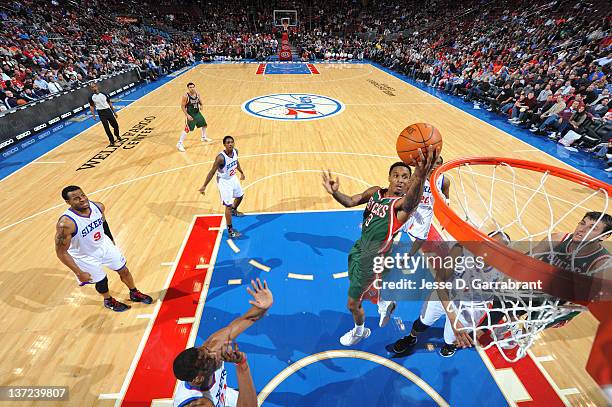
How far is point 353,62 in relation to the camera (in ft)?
87.2

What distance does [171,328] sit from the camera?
3.91 metres

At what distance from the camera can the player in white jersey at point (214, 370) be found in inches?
Result: 75.1

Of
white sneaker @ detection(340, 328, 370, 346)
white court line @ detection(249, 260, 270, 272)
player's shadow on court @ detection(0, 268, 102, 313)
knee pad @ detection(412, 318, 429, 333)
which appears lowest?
player's shadow on court @ detection(0, 268, 102, 313)

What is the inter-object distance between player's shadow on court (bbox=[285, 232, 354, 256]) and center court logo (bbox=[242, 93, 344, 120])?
23.7ft

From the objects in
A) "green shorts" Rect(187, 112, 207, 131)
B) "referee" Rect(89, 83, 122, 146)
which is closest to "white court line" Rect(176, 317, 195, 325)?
"green shorts" Rect(187, 112, 207, 131)

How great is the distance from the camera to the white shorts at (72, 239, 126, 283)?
3744 millimetres

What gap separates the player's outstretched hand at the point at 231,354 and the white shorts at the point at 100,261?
2.53 meters

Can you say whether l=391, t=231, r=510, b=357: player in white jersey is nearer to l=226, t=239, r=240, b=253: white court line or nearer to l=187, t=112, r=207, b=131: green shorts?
l=226, t=239, r=240, b=253: white court line

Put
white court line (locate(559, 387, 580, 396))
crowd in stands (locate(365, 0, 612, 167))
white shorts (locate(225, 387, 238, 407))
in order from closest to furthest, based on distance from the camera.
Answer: white shorts (locate(225, 387, 238, 407))
white court line (locate(559, 387, 580, 396))
crowd in stands (locate(365, 0, 612, 167))

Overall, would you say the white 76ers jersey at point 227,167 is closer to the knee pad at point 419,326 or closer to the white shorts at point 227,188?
the white shorts at point 227,188

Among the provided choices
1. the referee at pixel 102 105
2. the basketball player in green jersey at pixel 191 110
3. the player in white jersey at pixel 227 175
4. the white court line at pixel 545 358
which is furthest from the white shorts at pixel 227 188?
the referee at pixel 102 105

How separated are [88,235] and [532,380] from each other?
5045mm

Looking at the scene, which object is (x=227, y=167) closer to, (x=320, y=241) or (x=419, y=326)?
(x=320, y=241)

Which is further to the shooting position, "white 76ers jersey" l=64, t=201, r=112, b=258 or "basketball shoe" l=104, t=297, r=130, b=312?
"basketball shoe" l=104, t=297, r=130, b=312
